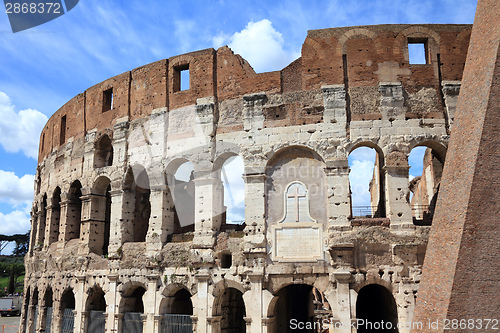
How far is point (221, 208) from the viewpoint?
603 inches

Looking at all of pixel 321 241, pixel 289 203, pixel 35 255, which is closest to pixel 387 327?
pixel 321 241

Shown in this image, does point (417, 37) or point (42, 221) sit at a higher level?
point (417, 37)

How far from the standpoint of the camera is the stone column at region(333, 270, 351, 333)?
41.8 feet

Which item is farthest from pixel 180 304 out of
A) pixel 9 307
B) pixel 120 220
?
pixel 9 307

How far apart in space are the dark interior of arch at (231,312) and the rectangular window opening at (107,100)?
9.15 metres

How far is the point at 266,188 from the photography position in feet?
47.2

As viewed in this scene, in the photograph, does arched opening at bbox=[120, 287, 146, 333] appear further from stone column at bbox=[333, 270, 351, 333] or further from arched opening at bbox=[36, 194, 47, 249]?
arched opening at bbox=[36, 194, 47, 249]

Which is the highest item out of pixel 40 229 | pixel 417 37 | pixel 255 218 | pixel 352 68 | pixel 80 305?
pixel 417 37

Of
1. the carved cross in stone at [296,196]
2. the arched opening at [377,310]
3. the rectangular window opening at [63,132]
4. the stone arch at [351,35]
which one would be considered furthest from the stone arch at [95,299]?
the stone arch at [351,35]

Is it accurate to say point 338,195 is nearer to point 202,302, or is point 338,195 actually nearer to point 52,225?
point 202,302

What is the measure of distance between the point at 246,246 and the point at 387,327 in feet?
17.4

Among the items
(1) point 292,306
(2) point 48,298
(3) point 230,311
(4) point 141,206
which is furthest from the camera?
(2) point 48,298

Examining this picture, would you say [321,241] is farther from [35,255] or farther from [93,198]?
[35,255]

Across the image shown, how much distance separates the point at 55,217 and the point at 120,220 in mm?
5999
